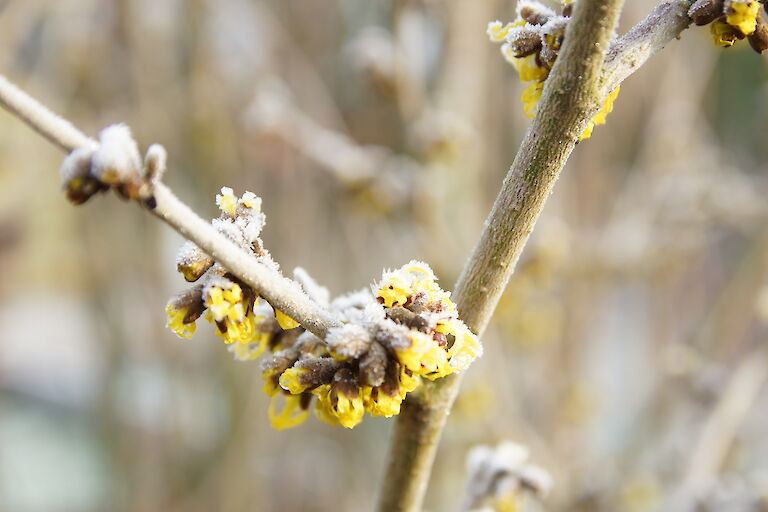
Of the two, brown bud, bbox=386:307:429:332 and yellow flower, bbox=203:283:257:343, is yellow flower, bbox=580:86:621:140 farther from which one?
yellow flower, bbox=203:283:257:343

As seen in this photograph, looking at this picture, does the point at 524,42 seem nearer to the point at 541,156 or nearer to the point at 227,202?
the point at 541,156

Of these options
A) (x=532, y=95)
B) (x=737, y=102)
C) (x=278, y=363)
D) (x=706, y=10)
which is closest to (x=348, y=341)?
(x=278, y=363)

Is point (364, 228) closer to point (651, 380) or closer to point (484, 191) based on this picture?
point (484, 191)

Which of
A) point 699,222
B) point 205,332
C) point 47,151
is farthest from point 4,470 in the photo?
point 699,222

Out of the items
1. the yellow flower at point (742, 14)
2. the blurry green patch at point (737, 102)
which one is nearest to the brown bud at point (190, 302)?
the yellow flower at point (742, 14)

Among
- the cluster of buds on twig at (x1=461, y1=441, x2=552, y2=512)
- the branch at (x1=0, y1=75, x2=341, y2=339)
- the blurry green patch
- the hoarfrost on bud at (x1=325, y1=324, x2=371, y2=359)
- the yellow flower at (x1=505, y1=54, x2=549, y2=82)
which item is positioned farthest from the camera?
the blurry green patch

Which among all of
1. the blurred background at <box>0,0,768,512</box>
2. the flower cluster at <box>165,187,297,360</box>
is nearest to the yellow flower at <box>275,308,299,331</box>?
the flower cluster at <box>165,187,297,360</box>
